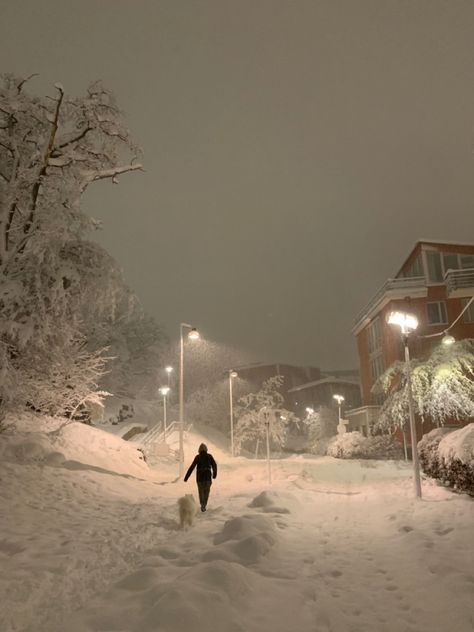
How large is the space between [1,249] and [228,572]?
9651mm

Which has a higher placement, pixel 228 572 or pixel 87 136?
pixel 87 136

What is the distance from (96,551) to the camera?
695 centimetres

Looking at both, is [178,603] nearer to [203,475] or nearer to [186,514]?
[186,514]

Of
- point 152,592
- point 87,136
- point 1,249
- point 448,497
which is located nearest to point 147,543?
point 152,592

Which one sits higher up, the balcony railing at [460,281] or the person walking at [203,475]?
the balcony railing at [460,281]

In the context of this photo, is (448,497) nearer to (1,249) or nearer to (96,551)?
(96,551)

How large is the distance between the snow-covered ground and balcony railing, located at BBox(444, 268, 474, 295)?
2220 centimetres

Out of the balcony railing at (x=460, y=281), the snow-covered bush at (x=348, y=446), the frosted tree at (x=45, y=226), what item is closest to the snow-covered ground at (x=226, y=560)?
the frosted tree at (x=45, y=226)

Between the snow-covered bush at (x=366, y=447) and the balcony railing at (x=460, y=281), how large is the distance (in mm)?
11541

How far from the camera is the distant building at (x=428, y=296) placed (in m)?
32.2

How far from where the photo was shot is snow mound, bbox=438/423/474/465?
33.0ft

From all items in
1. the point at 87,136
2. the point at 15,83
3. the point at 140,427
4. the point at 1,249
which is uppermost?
the point at 15,83

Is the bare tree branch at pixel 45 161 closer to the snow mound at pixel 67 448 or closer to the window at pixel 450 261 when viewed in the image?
the snow mound at pixel 67 448

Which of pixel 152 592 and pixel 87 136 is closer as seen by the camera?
pixel 152 592
